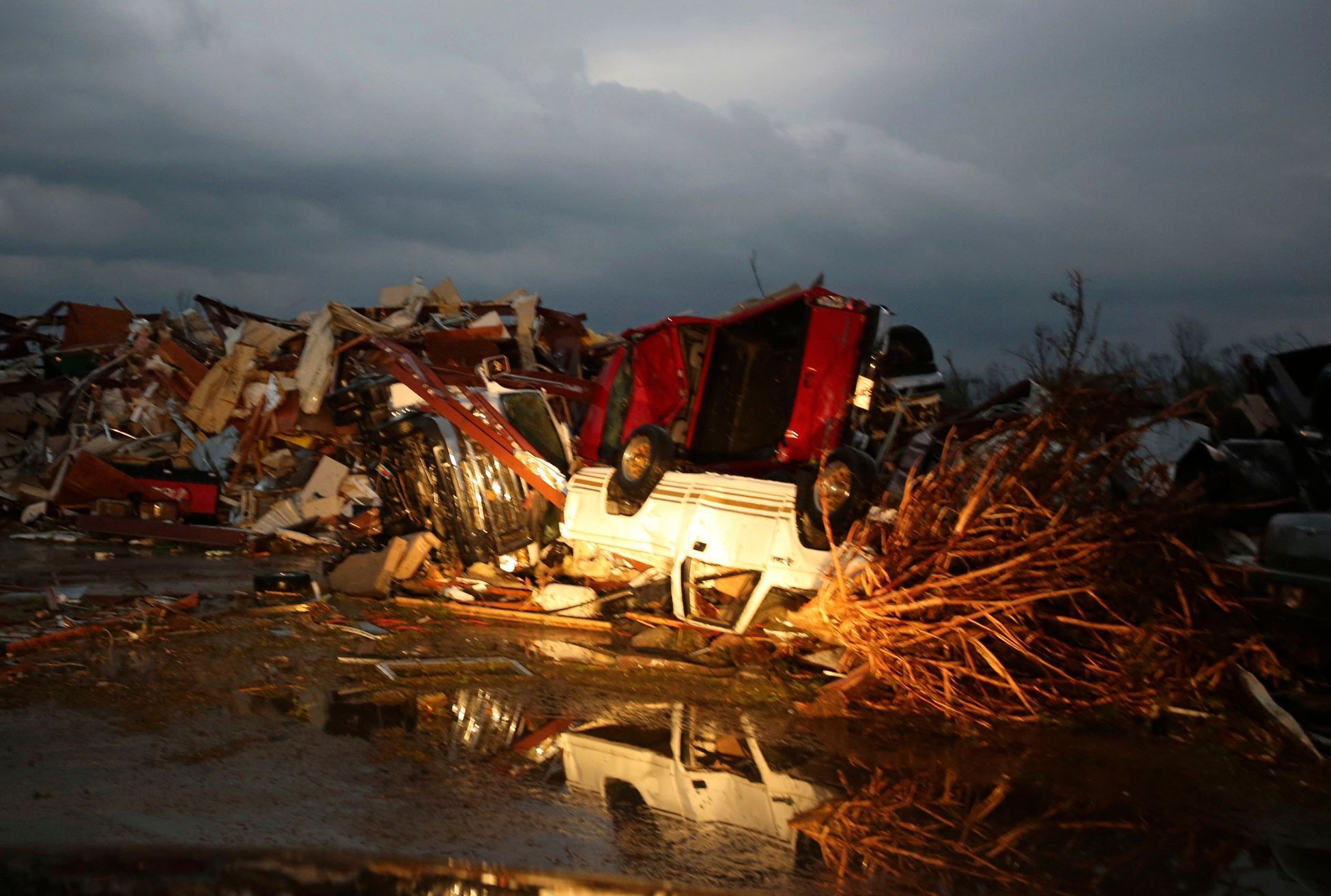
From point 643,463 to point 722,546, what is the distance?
1189 millimetres

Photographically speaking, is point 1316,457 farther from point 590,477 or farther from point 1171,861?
point 590,477

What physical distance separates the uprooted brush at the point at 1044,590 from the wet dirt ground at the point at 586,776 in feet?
0.94

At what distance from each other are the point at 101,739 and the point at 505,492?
4.85 m

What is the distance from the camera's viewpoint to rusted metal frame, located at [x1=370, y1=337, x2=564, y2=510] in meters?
9.06

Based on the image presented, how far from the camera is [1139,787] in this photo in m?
4.63

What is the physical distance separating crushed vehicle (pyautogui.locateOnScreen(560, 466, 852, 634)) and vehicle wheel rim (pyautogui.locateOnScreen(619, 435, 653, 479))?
0.18 meters

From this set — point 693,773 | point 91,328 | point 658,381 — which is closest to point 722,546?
point 693,773

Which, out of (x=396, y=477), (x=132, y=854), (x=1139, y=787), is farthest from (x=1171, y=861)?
(x=396, y=477)

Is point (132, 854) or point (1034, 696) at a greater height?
point (1034, 696)

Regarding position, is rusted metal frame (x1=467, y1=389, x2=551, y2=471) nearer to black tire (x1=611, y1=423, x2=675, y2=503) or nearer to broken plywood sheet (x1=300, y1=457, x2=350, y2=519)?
black tire (x1=611, y1=423, x2=675, y2=503)

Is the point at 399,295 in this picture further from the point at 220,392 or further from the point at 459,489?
the point at 459,489

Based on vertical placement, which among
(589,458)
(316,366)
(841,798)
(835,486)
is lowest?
(841,798)

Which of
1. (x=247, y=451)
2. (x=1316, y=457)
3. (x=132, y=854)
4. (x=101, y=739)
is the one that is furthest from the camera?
(x=247, y=451)

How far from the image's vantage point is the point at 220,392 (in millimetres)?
14648
